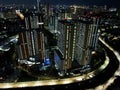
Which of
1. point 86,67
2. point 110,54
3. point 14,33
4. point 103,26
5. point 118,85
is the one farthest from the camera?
point 103,26

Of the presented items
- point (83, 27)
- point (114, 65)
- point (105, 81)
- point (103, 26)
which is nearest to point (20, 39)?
point (83, 27)

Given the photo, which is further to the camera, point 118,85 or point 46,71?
point 46,71

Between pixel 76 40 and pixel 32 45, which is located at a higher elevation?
pixel 76 40

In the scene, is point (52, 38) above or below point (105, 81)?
above

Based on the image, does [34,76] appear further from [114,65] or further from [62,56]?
[114,65]

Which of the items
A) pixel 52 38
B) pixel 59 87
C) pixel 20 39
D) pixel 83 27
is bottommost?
pixel 59 87

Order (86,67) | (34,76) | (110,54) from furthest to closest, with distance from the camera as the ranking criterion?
1. (110,54)
2. (86,67)
3. (34,76)

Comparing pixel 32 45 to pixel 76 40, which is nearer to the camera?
pixel 76 40

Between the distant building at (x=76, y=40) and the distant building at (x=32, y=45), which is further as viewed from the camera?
the distant building at (x=32, y=45)

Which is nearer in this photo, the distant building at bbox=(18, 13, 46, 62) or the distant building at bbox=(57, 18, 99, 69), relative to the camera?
the distant building at bbox=(57, 18, 99, 69)
